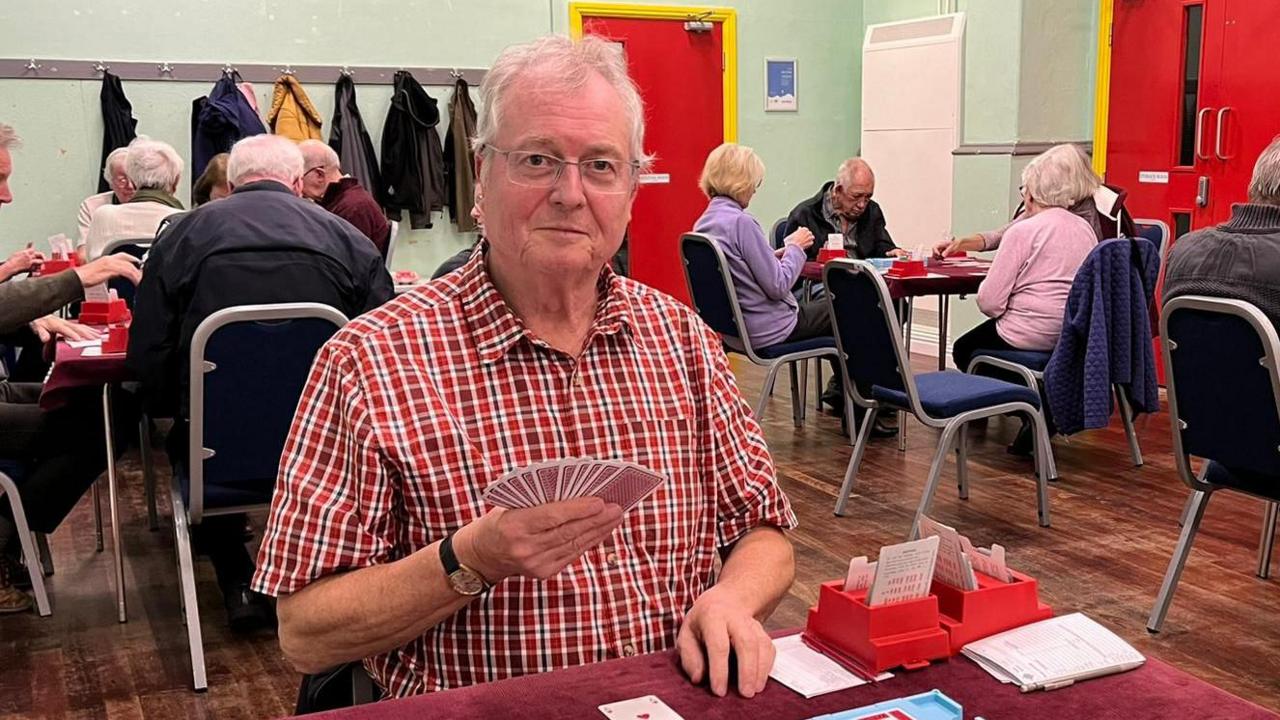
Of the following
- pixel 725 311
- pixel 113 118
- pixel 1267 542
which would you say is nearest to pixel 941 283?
pixel 725 311

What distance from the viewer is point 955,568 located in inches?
54.6

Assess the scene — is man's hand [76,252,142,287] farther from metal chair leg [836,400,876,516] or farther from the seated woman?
the seated woman

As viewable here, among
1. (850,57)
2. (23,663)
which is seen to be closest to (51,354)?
(23,663)

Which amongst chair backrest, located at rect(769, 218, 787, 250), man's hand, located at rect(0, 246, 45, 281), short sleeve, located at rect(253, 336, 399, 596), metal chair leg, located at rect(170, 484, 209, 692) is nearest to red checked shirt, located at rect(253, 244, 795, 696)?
short sleeve, located at rect(253, 336, 399, 596)

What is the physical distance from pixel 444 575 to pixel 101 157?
21.9 ft

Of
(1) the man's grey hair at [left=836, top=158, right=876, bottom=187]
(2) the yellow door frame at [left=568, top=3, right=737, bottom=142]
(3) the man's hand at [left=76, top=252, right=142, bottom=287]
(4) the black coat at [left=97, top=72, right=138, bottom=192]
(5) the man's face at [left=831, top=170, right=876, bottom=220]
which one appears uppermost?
(2) the yellow door frame at [left=568, top=3, right=737, bottom=142]

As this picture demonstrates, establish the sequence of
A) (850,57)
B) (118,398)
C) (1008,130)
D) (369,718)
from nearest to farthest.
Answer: (369,718) → (118,398) → (1008,130) → (850,57)

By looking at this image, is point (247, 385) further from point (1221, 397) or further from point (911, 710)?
point (1221, 397)

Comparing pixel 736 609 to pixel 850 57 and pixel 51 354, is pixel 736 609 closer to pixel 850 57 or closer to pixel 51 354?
pixel 51 354

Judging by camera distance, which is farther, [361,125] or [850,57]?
[850,57]

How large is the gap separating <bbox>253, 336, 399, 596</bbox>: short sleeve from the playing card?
37 cm

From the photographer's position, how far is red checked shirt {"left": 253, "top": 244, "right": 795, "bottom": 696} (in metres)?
1.42

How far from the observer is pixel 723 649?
1.31 m

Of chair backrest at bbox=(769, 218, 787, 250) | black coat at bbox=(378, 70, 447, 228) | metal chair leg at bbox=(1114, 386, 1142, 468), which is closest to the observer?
metal chair leg at bbox=(1114, 386, 1142, 468)
